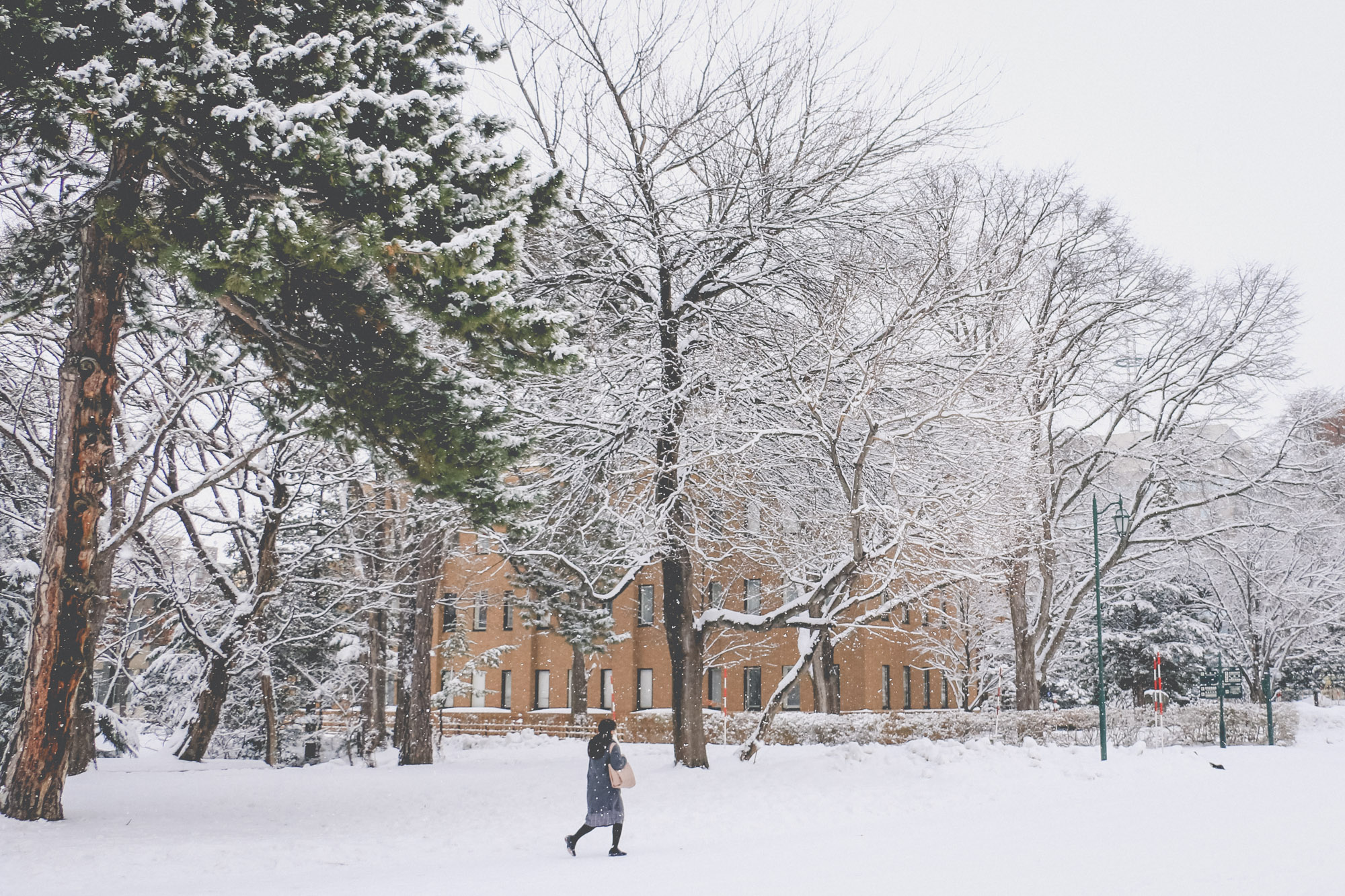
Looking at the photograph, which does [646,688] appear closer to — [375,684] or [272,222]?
[375,684]

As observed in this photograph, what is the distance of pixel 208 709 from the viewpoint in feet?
65.0

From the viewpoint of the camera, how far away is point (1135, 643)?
4156 centimetres

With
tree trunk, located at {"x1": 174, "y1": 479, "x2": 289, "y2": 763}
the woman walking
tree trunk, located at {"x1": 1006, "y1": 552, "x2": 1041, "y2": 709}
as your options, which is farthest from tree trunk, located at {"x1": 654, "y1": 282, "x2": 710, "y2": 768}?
tree trunk, located at {"x1": 1006, "y1": 552, "x2": 1041, "y2": 709}

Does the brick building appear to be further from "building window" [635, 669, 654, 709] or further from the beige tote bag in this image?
the beige tote bag

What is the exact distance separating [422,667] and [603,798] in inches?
522

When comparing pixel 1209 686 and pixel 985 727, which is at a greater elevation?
pixel 985 727

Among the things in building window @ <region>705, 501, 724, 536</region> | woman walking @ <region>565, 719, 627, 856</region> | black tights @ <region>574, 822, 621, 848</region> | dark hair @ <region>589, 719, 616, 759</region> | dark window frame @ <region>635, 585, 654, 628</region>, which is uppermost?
building window @ <region>705, 501, 724, 536</region>

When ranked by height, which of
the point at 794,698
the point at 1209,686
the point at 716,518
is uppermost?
the point at 716,518

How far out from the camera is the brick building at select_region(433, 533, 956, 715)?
4231 cm

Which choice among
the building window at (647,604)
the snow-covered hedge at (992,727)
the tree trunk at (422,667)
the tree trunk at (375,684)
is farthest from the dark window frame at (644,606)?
the tree trunk at (422,667)

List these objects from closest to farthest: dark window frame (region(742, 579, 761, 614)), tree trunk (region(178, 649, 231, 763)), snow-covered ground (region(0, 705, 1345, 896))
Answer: snow-covered ground (region(0, 705, 1345, 896)) < tree trunk (region(178, 649, 231, 763)) < dark window frame (region(742, 579, 761, 614))

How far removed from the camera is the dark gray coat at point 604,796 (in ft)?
34.7

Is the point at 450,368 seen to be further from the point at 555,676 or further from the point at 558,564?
the point at 555,676

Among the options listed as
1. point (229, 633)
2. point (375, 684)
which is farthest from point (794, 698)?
point (229, 633)
